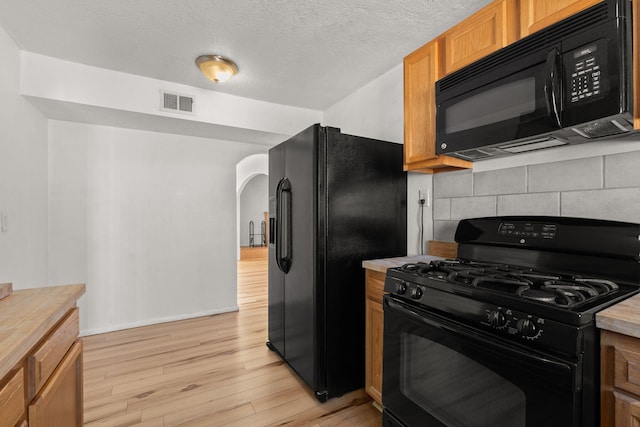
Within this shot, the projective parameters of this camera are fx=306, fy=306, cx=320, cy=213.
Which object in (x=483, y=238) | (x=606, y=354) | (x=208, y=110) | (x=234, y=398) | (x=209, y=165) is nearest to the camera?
(x=606, y=354)

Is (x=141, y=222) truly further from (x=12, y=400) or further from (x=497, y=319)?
(x=497, y=319)

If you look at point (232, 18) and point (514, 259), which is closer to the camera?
point (514, 259)

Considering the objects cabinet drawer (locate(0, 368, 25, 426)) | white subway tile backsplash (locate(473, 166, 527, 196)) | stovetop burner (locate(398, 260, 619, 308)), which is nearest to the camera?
cabinet drawer (locate(0, 368, 25, 426))

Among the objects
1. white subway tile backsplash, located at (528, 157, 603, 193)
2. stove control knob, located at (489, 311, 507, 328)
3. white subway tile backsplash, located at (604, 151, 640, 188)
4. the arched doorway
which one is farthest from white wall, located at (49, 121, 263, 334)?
the arched doorway

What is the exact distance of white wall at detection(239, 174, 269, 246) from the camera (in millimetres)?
10031

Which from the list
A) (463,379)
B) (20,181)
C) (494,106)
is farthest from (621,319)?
(20,181)

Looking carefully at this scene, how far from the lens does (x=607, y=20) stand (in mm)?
1106

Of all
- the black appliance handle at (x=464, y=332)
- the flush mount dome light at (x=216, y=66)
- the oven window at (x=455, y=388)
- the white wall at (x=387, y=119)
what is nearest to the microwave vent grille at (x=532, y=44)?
the white wall at (x=387, y=119)

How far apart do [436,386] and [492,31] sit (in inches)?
66.5

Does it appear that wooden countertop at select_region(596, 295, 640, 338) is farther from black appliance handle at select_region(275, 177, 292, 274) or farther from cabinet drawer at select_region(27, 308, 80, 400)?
black appliance handle at select_region(275, 177, 292, 274)

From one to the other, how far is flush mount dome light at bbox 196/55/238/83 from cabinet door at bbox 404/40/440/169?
1413 millimetres

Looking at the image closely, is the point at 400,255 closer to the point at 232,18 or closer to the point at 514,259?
the point at 514,259

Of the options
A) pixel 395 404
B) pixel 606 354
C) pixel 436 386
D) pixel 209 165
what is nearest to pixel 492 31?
pixel 606 354

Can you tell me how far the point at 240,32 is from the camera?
2.12m
